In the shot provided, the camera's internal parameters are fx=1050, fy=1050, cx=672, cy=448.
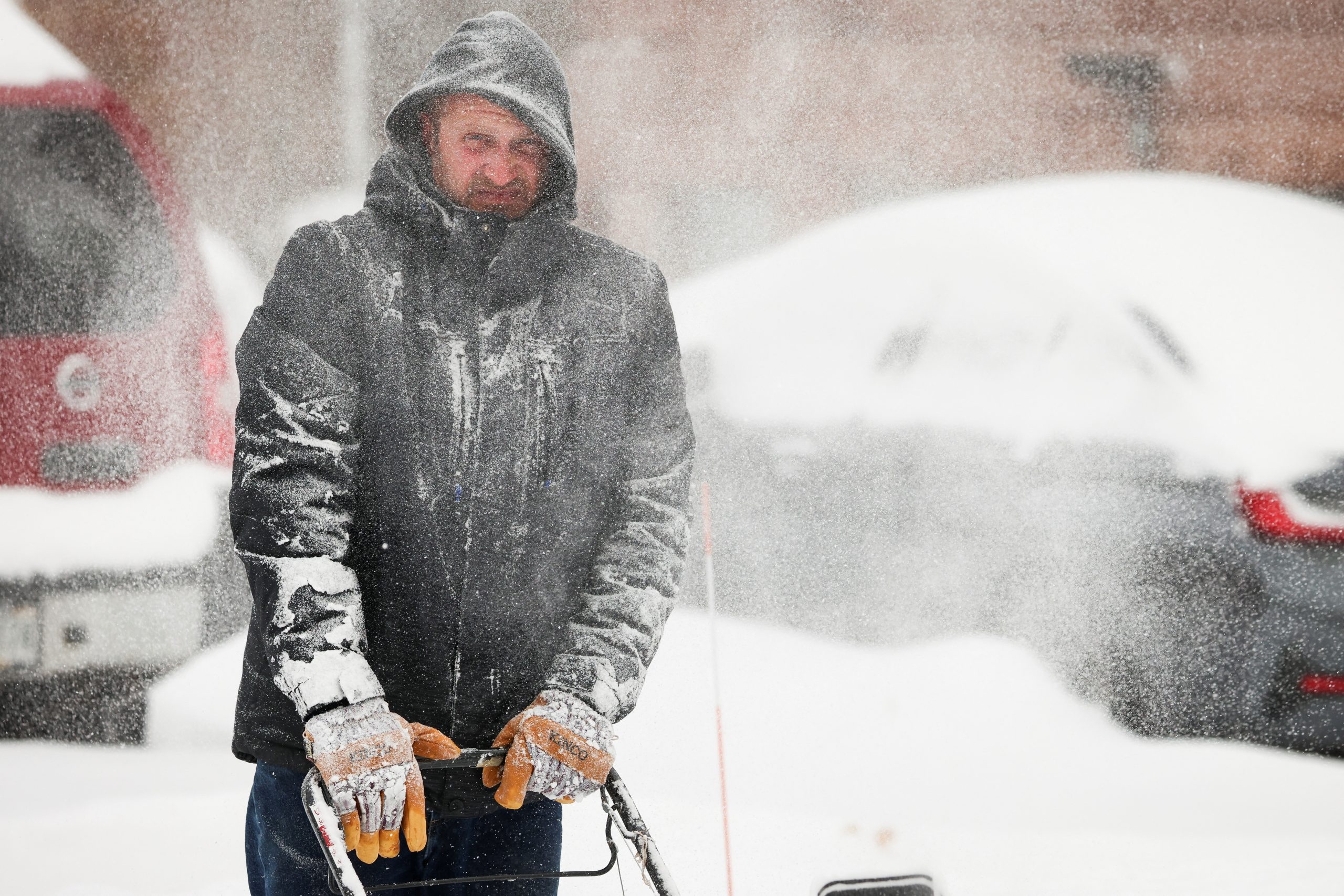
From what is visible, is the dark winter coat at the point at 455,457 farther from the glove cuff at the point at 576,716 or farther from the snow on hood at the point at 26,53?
the snow on hood at the point at 26,53

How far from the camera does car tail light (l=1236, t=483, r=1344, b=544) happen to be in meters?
2.36

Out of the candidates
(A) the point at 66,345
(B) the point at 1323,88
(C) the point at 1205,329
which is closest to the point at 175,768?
(A) the point at 66,345

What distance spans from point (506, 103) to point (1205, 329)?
1713 mm

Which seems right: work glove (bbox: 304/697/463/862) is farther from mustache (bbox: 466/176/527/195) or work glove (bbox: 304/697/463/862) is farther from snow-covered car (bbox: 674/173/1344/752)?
snow-covered car (bbox: 674/173/1344/752)

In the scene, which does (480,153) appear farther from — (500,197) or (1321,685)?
(1321,685)

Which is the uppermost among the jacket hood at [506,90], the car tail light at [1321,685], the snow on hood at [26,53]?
the snow on hood at [26,53]

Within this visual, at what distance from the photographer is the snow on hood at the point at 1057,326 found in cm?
239

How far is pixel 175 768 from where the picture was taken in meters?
2.30

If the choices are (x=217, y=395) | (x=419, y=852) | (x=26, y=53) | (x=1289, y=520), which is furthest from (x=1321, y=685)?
(x=26, y=53)

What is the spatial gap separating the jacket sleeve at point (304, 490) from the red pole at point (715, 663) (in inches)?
37.2

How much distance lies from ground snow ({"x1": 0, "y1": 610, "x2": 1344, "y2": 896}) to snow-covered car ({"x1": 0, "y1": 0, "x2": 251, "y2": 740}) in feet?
0.61

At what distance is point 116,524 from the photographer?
226cm

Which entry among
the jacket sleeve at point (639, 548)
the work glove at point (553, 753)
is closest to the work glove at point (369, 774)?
the work glove at point (553, 753)

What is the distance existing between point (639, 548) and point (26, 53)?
5.98ft
